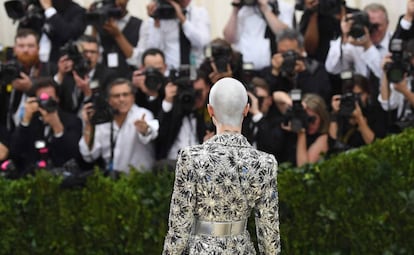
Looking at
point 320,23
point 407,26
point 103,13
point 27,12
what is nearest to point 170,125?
point 103,13

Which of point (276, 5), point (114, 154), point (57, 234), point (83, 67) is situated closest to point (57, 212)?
point (57, 234)

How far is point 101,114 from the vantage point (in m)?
9.30

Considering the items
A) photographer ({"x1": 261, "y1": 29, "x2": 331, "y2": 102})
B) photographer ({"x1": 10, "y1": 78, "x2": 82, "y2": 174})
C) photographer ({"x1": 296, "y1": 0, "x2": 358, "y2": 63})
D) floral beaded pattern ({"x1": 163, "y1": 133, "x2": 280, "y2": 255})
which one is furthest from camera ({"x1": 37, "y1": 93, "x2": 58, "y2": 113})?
floral beaded pattern ({"x1": 163, "y1": 133, "x2": 280, "y2": 255})

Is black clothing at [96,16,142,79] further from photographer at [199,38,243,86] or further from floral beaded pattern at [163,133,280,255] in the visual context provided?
floral beaded pattern at [163,133,280,255]

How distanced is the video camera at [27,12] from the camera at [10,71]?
62 cm

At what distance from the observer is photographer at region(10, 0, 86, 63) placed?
416 inches

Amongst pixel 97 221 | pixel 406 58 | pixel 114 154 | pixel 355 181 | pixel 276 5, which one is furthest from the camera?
pixel 276 5

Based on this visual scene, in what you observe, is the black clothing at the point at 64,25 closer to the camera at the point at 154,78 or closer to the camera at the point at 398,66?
the camera at the point at 154,78

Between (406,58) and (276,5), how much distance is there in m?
1.72

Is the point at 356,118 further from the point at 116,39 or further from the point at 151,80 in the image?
the point at 116,39

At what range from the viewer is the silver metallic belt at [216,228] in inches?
203

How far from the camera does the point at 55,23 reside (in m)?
10.6

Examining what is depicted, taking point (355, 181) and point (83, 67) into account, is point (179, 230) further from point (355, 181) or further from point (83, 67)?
point (83, 67)

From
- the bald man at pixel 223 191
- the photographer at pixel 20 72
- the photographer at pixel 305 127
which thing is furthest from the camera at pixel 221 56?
the bald man at pixel 223 191
